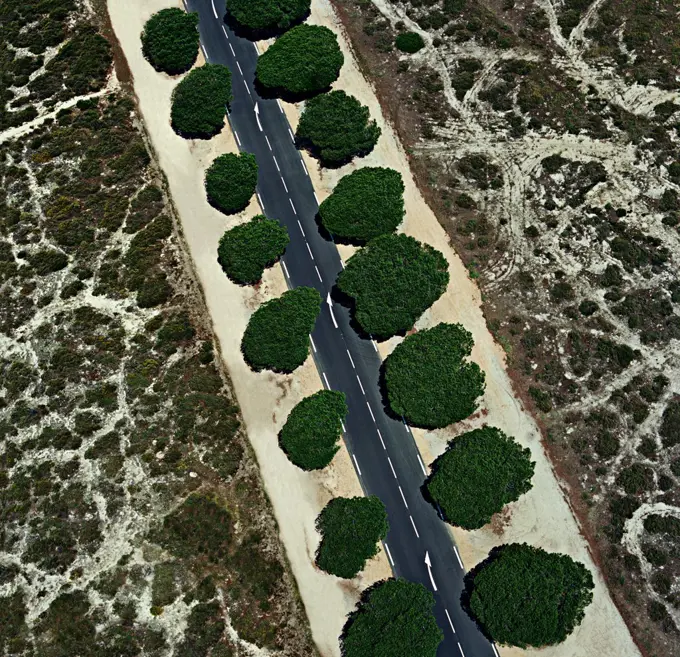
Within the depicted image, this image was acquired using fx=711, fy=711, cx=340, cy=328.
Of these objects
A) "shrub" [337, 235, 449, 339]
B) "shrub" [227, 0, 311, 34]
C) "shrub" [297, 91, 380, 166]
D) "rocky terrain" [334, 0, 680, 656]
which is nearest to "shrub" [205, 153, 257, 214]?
"shrub" [297, 91, 380, 166]

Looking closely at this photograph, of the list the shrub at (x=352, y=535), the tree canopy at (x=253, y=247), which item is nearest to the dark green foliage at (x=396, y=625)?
the shrub at (x=352, y=535)

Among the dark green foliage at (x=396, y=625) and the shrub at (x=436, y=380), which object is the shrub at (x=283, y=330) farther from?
the dark green foliage at (x=396, y=625)

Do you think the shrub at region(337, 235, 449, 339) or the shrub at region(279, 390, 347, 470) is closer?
the shrub at region(279, 390, 347, 470)

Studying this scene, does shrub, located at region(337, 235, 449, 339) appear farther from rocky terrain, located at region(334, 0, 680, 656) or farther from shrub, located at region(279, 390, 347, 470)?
shrub, located at region(279, 390, 347, 470)

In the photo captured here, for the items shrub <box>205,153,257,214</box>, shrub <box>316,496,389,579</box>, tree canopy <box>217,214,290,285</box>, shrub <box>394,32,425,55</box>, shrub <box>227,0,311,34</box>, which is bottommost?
shrub <box>316,496,389,579</box>

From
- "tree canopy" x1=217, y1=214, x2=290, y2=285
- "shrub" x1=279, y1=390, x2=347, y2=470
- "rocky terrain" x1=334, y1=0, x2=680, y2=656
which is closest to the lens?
"shrub" x1=279, y1=390, x2=347, y2=470

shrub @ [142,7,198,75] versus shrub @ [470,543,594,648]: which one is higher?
shrub @ [142,7,198,75]

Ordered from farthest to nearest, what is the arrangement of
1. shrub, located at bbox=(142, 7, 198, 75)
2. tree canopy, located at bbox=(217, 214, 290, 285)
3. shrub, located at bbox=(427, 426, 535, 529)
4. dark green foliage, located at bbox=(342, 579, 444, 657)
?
1. shrub, located at bbox=(142, 7, 198, 75)
2. tree canopy, located at bbox=(217, 214, 290, 285)
3. shrub, located at bbox=(427, 426, 535, 529)
4. dark green foliage, located at bbox=(342, 579, 444, 657)

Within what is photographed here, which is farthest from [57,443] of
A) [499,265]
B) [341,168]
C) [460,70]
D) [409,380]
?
[460,70]
